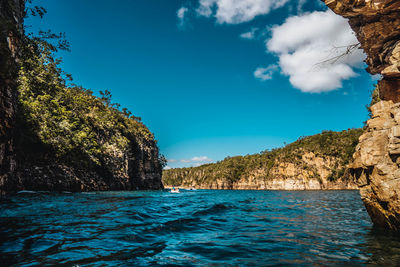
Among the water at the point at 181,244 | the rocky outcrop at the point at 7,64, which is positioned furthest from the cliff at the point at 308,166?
the rocky outcrop at the point at 7,64

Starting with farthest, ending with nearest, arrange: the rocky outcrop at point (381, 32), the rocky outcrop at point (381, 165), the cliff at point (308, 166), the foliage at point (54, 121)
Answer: the cliff at point (308, 166), the foliage at point (54, 121), the rocky outcrop at point (381, 32), the rocky outcrop at point (381, 165)

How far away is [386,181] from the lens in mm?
7148

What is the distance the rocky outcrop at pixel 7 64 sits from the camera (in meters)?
10.7

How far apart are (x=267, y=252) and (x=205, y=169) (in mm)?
188506

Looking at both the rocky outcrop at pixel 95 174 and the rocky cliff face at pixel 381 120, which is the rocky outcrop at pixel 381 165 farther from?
the rocky outcrop at pixel 95 174

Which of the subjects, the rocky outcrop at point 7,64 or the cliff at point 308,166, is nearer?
the rocky outcrop at point 7,64

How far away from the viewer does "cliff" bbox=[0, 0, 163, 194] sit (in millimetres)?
12789

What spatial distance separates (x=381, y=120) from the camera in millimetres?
8414

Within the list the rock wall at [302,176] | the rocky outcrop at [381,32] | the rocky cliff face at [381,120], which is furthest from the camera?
the rock wall at [302,176]

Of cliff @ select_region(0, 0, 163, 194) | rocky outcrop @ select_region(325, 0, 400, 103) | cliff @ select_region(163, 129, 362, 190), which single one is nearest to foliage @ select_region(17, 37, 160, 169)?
cliff @ select_region(0, 0, 163, 194)

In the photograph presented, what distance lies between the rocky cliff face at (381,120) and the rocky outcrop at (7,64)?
50.4 feet

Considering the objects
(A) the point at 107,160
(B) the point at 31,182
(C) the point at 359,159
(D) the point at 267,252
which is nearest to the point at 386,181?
(C) the point at 359,159

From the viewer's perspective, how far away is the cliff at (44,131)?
42.0 feet

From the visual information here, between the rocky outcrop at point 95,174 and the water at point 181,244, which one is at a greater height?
the rocky outcrop at point 95,174
